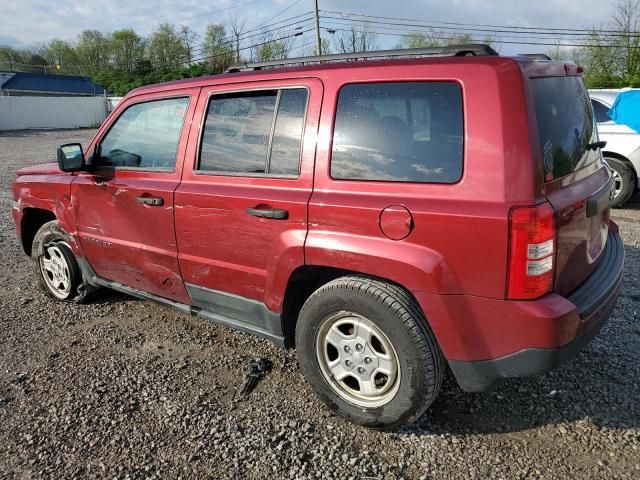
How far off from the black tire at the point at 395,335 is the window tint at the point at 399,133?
22.5 inches

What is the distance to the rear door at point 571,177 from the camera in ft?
7.56

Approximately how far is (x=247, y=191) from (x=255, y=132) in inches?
14.2

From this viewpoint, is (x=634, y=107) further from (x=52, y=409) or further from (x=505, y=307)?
(x=52, y=409)

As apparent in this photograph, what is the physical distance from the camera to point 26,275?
5363mm

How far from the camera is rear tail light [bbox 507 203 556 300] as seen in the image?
215cm

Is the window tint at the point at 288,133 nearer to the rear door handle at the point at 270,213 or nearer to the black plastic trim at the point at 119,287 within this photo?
the rear door handle at the point at 270,213

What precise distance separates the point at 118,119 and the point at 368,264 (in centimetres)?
247

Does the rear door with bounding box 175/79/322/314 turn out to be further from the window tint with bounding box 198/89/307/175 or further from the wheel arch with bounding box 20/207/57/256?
the wheel arch with bounding box 20/207/57/256

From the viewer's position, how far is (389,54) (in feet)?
9.45

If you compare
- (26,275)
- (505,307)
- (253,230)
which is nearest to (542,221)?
(505,307)

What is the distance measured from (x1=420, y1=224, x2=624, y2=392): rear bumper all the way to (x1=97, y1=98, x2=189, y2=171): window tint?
2.24m

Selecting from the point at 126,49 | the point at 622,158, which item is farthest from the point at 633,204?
the point at 126,49

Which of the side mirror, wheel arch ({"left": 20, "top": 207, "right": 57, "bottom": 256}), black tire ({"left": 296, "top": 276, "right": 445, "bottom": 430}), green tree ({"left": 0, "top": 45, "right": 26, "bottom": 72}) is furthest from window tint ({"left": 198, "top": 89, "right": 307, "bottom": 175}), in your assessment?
green tree ({"left": 0, "top": 45, "right": 26, "bottom": 72})

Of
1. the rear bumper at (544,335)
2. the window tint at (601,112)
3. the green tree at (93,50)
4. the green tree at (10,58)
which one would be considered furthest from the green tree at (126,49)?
the rear bumper at (544,335)
